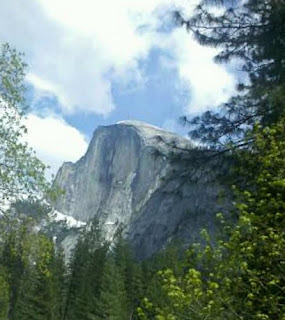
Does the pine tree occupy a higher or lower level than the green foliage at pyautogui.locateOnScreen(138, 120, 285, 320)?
higher

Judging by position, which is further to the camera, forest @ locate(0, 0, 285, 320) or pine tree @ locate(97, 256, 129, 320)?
pine tree @ locate(97, 256, 129, 320)

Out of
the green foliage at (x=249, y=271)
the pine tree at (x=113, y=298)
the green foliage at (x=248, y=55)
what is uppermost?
the pine tree at (x=113, y=298)

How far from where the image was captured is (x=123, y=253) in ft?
199

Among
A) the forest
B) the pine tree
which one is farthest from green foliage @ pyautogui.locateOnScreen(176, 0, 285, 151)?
the pine tree

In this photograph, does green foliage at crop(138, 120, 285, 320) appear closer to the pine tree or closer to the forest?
the forest

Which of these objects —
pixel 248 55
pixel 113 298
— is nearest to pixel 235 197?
pixel 248 55

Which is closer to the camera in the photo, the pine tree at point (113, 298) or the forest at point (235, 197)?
the forest at point (235, 197)

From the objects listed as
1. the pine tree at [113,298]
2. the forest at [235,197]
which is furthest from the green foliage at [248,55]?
the pine tree at [113,298]

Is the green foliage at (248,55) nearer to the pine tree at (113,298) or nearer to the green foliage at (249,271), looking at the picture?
the green foliage at (249,271)

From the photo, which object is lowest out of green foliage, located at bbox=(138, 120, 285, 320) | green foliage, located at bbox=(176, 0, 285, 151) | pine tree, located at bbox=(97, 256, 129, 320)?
green foliage, located at bbox=(138, 120, 285, 320)

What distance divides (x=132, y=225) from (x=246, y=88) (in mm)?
137783

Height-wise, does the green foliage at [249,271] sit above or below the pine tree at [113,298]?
below

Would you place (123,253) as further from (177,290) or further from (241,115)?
(177,290)

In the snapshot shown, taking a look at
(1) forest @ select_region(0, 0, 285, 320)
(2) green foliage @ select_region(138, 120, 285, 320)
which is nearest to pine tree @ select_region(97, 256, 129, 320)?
(1) forest @ select_region(0, 0, 285, 320)
